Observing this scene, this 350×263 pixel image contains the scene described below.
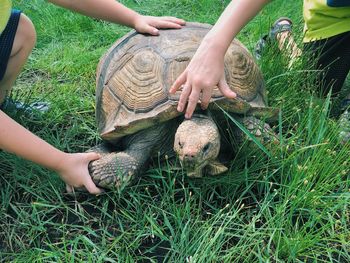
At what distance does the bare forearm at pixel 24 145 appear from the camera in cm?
164

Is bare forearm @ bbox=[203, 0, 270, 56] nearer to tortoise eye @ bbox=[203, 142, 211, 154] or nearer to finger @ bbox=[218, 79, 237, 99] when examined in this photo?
finger @ bbox=[218, 79, 237, 99]

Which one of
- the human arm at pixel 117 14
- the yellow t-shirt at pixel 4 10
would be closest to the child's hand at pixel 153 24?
the human arm at pixel 117 14

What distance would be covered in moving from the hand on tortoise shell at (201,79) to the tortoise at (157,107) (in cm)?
10

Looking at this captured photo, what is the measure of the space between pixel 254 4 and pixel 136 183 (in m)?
0.77

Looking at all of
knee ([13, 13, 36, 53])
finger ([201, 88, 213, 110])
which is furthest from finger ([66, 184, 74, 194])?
knee ([13, 13, 36, 53])

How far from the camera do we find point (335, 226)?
1.63 meters

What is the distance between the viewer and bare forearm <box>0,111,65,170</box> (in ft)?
5.40

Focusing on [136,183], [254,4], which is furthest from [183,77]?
[136,183]

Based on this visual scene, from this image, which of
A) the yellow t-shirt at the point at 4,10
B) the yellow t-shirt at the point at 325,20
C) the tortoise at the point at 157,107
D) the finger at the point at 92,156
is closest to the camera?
the yellow t-shirt at the point at 4,10

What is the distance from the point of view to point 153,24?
2086mm

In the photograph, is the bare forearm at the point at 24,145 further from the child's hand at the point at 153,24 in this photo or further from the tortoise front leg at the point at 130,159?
the child's hand at the point at 153,24

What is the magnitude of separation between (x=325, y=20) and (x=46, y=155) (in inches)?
59.5

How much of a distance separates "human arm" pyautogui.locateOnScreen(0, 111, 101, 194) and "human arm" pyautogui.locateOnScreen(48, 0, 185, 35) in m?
0.62

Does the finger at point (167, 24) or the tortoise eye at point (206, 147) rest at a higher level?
the finger at point (167, 24)
